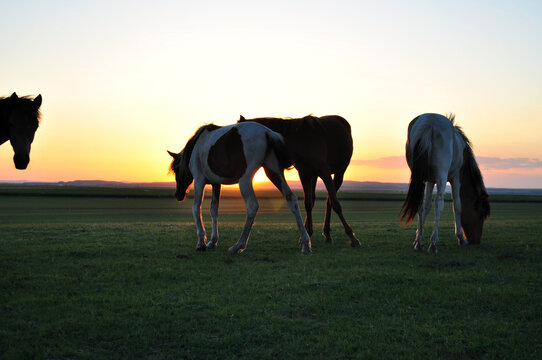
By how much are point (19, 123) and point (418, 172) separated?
23.0 feet

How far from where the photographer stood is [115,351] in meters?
3.58

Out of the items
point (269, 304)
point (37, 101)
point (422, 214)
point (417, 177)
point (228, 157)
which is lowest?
point (269, 304)

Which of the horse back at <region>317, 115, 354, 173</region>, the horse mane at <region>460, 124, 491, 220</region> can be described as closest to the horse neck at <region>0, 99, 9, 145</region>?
the horse back at <region>317, 115, 354, 173</region>

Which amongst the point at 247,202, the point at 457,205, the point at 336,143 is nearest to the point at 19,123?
the point at 247,202

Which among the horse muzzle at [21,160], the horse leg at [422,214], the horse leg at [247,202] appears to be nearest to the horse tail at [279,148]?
the horse leg at [247,202]

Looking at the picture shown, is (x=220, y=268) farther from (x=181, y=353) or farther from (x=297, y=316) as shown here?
(x=181, y=353)

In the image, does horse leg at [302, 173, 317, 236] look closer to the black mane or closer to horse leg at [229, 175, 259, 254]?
horse leg at [229, 175, 259, 254]

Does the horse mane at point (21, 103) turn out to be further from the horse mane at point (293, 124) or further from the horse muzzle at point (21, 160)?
the horse mane at point (293, 124)

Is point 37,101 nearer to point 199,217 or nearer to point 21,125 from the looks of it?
point 21,125

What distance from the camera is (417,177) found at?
8570mm

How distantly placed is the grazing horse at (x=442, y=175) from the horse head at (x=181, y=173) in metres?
4.67

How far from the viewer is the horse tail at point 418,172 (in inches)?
334

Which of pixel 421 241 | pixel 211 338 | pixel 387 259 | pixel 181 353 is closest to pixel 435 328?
pixel 211 338

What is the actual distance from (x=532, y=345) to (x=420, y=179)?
5185 mm
